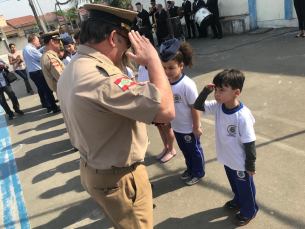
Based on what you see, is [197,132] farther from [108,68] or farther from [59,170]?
[59,170]

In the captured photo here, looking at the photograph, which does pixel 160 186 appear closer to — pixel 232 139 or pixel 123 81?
pixel 232 139

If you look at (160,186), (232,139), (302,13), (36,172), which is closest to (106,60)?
(232,139)

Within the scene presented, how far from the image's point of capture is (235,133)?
1.90 meters

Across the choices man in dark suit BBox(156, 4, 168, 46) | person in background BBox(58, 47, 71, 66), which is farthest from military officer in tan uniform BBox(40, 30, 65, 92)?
man in dark suit BBox(156, 4, 168, 46)

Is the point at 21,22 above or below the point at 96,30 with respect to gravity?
above

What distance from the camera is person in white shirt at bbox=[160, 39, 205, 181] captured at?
2.35 meters

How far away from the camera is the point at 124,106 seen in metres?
1.19

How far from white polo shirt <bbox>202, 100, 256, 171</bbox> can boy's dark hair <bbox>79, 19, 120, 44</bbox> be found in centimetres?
111

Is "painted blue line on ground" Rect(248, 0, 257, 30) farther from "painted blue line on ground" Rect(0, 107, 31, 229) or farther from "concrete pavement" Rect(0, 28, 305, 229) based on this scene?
"painted blue line on ground" Rect(0, 107, 31, 229)

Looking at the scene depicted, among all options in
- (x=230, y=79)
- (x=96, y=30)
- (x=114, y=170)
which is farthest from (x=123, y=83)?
(x=230, y=79)

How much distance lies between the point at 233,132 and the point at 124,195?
100 centimetres

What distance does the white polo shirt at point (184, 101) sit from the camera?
2.40 meters

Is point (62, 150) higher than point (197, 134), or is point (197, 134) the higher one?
point (197, 134)

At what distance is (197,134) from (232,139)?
622mm
